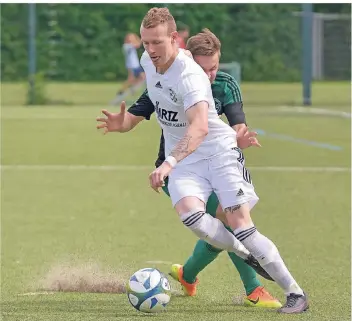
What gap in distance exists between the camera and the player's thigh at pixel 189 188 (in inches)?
278

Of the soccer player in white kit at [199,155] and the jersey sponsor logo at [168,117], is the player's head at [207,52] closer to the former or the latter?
the soccer player in white kit at [199,155]

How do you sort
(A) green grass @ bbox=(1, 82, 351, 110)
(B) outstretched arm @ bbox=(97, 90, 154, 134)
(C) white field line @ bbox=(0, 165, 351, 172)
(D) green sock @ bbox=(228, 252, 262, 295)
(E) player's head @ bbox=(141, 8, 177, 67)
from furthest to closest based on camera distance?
(A) green grass @ bbox=(1, 82, 351, 110)
(C) white field line @ bbox=(0, 165, 351, 172)
(B) outstretched arm @ bbox=(97, 90, 154, 134)
(D) green sock @ bbox=(228, 252, 262, 295)
(E) player's head @ bbox=(141, 8, 177, 67)

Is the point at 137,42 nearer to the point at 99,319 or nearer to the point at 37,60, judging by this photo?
the point at 37,60

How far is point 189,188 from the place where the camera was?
7.12 metres

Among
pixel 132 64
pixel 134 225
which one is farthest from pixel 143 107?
pixel 132 64

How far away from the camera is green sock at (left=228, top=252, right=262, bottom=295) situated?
750 centimetres

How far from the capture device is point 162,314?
23.4 ft

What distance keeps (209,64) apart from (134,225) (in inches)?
172

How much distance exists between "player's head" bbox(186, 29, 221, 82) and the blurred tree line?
83.6 ft

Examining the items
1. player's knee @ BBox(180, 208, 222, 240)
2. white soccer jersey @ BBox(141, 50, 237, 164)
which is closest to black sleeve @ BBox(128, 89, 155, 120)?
white soccer jersey @ BBox(141, 50, 237, 164)

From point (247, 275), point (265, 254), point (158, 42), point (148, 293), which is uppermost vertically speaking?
point (158, 42)

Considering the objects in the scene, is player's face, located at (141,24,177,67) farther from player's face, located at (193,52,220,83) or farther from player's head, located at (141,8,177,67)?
player's face, located at (193,52,220,83)

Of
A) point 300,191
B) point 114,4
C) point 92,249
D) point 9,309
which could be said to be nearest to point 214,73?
point 9,309

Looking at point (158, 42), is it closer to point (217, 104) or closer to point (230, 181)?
point (217, 104)
